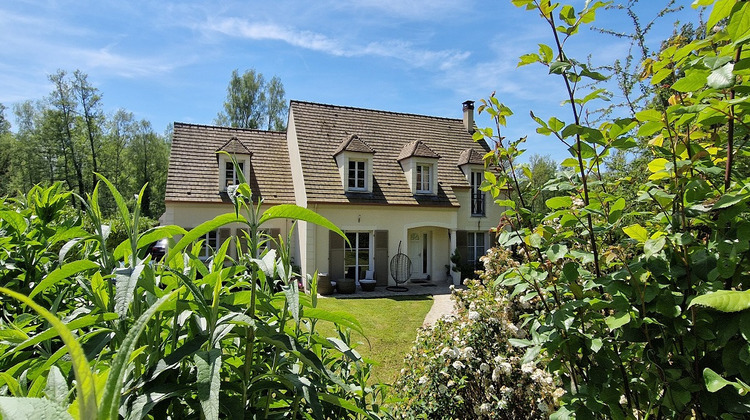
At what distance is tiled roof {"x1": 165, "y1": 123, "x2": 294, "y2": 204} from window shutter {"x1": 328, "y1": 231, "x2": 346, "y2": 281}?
3.08 metres

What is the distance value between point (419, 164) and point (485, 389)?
13645 mm

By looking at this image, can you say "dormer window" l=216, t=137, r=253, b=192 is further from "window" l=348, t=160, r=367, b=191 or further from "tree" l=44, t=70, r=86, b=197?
"tree" l=44, t=70, r=86, b=197

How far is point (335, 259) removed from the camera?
1461 cm

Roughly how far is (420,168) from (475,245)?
4396 millimetres

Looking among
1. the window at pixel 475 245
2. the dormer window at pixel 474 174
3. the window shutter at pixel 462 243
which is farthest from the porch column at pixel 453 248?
the dormer window at pixel 474 174

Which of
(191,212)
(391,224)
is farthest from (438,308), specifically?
(191,212)

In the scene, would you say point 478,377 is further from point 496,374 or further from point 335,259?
point 335,259

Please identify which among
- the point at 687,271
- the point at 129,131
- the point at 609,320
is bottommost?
the point at 609,320

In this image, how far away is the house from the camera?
1466cm

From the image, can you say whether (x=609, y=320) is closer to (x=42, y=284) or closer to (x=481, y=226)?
(x=42, y=284)

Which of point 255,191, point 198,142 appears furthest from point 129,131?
point 255,191

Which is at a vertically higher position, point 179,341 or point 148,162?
point 148,162

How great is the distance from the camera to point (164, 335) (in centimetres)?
106

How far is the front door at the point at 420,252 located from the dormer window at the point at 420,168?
6.30ft
